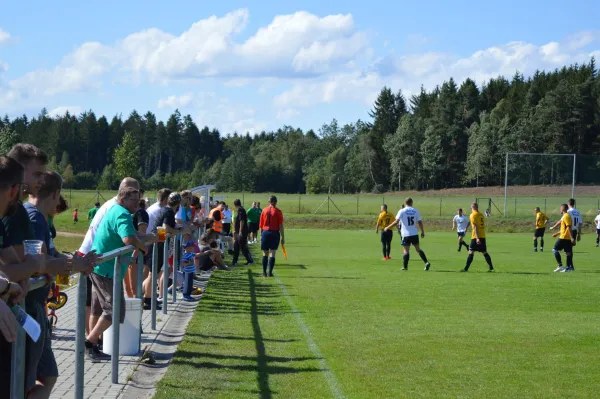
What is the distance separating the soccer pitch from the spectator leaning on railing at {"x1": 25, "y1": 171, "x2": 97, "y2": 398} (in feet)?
7.39

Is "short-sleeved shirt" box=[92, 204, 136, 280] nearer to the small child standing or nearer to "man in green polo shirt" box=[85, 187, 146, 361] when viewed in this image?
"man in green polo shirt" box=[85, 187, 146, 361]

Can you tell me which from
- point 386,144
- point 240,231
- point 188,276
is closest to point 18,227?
point 188,276

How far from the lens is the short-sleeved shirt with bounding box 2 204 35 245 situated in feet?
14.2

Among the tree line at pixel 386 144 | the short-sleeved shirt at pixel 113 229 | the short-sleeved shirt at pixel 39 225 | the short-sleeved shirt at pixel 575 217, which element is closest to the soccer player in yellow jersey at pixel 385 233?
the short-sleeved shirt at pixel 575 217

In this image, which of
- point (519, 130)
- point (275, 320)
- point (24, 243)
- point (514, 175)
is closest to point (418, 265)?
point (275, 320)

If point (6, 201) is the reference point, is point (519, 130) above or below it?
above

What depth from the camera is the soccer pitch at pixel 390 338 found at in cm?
768

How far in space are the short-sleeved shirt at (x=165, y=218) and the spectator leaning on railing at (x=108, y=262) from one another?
3591mm

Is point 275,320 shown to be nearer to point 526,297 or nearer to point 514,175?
point 526,297

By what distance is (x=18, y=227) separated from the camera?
4.38 meters

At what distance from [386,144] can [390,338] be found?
387ft

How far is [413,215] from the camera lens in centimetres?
2289

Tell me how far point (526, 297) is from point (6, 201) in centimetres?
1332

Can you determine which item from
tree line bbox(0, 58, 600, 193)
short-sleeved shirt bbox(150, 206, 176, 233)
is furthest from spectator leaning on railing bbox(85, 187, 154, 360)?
tree line bbox(0, 58, 600, 193)
